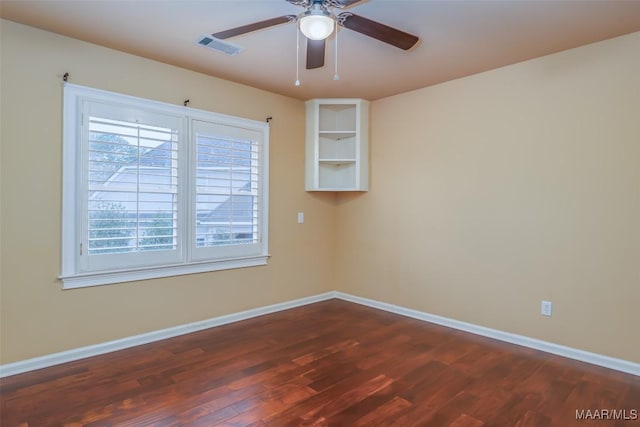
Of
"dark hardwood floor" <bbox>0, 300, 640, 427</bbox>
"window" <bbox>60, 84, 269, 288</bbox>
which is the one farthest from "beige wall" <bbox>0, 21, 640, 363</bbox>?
"dark hardwood floor" <bbox>0, 300, 640, 427</bbox>

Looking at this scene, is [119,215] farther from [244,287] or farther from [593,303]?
[593,303]

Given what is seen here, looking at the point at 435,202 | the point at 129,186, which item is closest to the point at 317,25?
the point at 129,186

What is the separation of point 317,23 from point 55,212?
238cm

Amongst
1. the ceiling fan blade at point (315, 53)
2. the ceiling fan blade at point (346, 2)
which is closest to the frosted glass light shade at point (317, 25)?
the ceiling fan blade at point (346, 2)

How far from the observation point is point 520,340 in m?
3.32

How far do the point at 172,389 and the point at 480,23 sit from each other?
3.23 metres

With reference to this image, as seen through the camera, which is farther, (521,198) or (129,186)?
(521,198)

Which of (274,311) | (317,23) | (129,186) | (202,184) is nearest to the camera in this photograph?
(317,23)

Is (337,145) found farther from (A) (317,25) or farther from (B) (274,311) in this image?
(A) (317,25)

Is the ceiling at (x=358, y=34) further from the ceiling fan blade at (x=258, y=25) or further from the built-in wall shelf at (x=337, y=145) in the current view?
the built-in wall shelf at (x=337, y=145)

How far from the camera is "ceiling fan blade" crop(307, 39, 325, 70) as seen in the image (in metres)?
2.42

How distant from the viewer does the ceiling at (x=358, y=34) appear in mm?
2382

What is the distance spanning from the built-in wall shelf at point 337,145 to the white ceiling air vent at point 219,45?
1.58m
